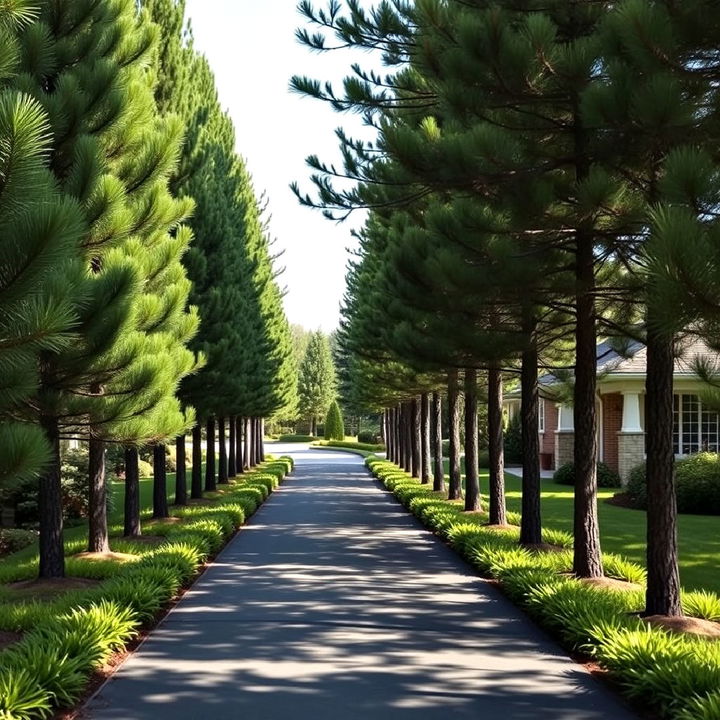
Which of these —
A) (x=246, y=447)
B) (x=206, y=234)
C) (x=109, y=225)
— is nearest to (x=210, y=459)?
(x=206, y=234)

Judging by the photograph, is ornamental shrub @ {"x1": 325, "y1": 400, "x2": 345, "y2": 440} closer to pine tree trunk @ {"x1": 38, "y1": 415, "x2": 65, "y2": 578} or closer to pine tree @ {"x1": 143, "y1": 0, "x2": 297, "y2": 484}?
pine tree @ {"x1": 143, "y1": 0, "x2": 297, "y2": 484}

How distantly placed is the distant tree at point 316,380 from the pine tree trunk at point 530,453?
232ft

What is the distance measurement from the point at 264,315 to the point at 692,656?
2712 cm

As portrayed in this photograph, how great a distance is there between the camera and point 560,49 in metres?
8.73

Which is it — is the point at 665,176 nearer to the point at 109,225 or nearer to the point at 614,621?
the point at 614,621

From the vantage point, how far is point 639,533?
51.8ft

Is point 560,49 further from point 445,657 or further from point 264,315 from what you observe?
point 264,315

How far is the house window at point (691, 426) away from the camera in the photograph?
80.8ft

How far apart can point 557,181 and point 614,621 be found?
490cm

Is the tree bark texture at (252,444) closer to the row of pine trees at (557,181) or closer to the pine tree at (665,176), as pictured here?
the row of pine trees at (557,181)

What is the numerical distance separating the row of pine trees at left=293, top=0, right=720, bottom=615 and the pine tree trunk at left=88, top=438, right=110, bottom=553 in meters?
4.77

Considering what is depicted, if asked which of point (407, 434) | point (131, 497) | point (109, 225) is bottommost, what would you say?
point (131, 497)

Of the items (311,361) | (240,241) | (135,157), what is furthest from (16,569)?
(311,361)

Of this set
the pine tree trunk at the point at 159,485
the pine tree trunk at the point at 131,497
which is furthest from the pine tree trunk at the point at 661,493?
the pine tree trunk at the point at 159,485
